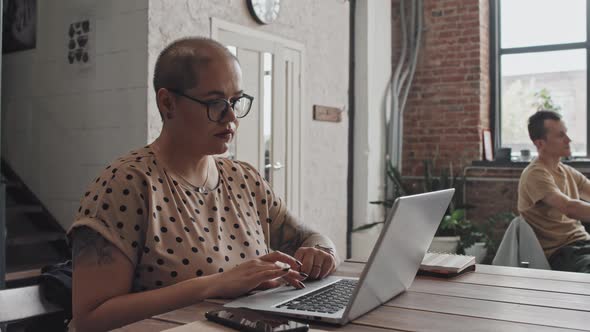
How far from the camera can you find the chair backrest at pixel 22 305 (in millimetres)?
1216

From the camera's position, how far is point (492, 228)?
5852 mm

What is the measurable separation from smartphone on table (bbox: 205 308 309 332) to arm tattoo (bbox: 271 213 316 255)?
737mm

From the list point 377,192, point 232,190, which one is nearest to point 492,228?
point 377,192

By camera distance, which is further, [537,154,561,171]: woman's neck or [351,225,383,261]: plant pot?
[351,225,383,261]: plant pot

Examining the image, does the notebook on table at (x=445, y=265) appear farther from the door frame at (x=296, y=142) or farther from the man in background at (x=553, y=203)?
the door frame at (x=296, y=142)

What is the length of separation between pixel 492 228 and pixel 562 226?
228 cm

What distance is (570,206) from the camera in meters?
3.50

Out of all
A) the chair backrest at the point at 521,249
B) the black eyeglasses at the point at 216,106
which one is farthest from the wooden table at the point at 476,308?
the chair backrest at the point at 521,249

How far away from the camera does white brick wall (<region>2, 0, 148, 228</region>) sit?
3.68 metres

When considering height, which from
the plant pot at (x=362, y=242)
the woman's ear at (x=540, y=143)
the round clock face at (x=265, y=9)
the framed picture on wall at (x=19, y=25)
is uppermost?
the round clock face at (x=265, y=9)

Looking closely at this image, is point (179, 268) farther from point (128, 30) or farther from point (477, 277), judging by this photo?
point (128, 30)

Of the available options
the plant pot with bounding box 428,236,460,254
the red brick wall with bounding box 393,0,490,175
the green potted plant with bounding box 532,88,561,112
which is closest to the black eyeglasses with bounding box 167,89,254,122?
the plant pot with bounding box 428,236,460,254

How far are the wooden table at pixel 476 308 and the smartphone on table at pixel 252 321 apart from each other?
19mm

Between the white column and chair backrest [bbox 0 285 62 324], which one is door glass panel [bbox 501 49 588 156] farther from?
chair backrest [bbox 0 285 62 324]
